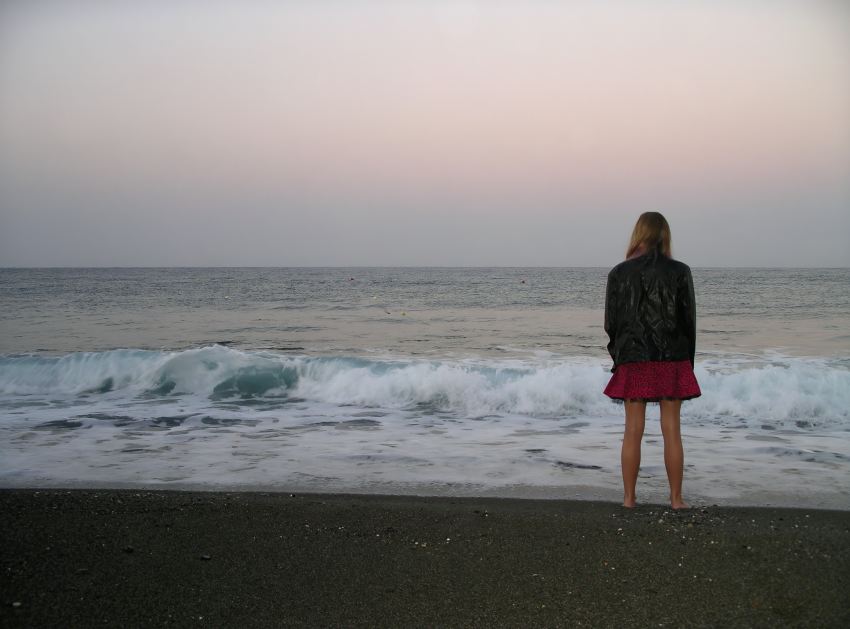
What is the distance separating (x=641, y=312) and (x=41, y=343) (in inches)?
694

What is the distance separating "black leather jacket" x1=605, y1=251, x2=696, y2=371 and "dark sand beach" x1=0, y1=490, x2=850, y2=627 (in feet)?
3.53

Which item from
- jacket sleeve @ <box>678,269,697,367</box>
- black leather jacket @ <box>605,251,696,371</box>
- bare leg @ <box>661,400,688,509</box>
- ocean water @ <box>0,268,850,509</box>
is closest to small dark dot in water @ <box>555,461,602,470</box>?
ocean water @ <box>0,268,850,509</box>

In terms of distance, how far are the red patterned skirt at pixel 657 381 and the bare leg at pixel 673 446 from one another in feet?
0.32

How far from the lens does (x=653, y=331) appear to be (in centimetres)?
470

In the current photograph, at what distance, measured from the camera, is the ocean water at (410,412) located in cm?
618

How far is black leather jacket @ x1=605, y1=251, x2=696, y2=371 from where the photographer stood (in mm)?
4656

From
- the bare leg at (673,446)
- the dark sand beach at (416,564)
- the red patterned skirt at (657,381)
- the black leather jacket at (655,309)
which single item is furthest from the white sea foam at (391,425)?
the black leather jacket at (655,309)

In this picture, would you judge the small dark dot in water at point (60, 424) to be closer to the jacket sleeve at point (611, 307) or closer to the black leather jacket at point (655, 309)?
the jacket sleeve at point (611, 307)

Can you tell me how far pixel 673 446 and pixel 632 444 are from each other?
0.26m

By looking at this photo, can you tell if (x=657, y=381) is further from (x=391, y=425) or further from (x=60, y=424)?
(x=60, y=424)

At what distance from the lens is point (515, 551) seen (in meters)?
4.03

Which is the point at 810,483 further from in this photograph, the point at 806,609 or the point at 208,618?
the point at 208,618

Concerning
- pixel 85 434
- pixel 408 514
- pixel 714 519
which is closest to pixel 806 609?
pixel 714 519

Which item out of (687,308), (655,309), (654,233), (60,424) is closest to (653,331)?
(655,309)
